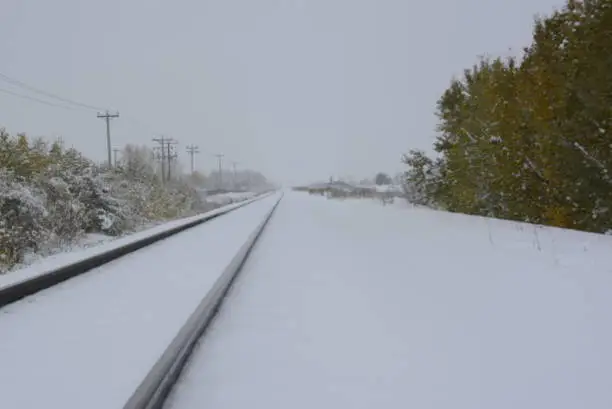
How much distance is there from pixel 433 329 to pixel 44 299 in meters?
5.25

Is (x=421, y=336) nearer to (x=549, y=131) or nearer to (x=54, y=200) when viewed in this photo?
(x=549, y=131)

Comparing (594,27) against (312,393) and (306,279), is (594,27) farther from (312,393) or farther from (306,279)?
(312,393)

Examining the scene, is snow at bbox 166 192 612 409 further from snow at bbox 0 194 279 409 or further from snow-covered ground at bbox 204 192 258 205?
snow-covered ground at bbox 204 192 258 205

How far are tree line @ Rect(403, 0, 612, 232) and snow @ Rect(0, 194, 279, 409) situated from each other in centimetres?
1172

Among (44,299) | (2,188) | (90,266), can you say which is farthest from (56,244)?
(44,299)

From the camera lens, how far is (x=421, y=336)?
204 inches

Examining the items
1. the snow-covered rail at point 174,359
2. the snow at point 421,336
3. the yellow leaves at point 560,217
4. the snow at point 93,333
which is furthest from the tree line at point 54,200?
the yellow leaves at point 560,217

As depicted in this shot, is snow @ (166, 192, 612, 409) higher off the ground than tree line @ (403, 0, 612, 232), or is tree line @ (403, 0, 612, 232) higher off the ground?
tree line @ (403, 0, 612, 232)

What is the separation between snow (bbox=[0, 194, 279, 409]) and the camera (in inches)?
144

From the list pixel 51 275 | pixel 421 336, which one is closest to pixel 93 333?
pixel 51 275

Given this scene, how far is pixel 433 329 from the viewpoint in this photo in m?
5.40

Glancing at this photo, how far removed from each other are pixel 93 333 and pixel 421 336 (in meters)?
3.41

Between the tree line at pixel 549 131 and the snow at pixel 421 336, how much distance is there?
6.39 metres

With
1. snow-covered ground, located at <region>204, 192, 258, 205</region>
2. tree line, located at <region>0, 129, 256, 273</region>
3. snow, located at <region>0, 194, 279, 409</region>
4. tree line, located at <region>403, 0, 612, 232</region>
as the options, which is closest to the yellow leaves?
tree line, located at <region>403, 0, 612, 232</region>
